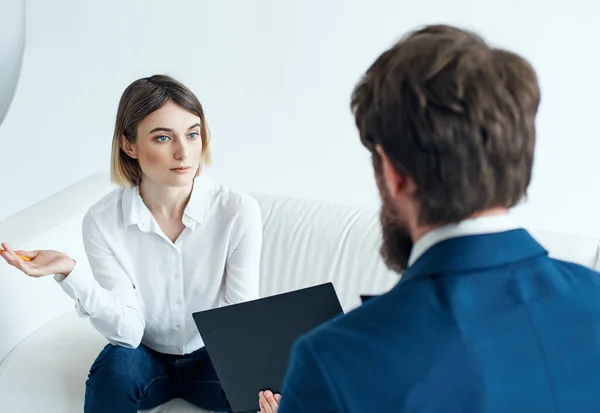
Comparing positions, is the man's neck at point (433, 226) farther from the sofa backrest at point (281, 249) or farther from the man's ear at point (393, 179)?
the sofa backrest at point (281, 249)

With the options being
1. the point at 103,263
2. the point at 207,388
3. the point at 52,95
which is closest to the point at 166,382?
the point at 207,388

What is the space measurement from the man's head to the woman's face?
0.93 meters

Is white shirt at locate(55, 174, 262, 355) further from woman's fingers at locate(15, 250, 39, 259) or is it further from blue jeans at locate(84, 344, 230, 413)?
woman's fingers at locate(15, 250, 39, 259)

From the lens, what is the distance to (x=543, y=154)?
2.51m

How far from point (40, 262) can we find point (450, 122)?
1132mm

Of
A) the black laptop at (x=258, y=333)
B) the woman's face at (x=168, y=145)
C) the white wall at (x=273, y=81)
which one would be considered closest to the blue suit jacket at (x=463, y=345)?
the black laptop at (x=258, y=333)

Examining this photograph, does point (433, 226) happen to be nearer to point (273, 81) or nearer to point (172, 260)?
point (172, 260)

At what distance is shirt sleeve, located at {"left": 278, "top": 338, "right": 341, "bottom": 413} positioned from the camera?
34.1 inches

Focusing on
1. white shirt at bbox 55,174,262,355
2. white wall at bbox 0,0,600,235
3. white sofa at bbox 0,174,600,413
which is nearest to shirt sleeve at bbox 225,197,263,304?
white shirt at bbox 55,174,262,355

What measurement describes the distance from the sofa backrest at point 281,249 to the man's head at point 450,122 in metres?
1.19

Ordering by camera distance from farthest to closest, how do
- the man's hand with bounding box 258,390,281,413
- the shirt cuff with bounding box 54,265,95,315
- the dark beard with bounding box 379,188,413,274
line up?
the shirt cuff with bounding box 54,265,95,315
the man's hand with bounding box 258,390,281,413
the dark beard with bounding box 379,188,413,274

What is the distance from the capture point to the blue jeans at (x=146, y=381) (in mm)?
1861

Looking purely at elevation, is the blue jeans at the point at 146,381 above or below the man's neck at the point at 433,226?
below

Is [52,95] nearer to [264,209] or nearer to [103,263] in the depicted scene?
[264,209]
